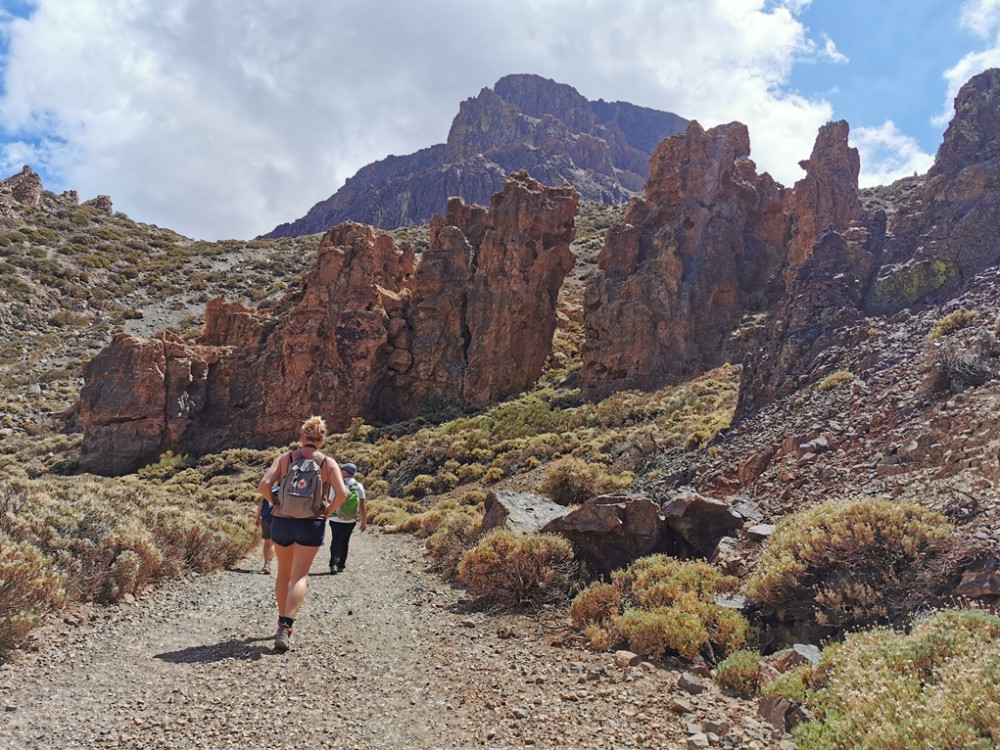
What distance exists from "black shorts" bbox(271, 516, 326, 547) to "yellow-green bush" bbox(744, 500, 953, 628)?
4.52m

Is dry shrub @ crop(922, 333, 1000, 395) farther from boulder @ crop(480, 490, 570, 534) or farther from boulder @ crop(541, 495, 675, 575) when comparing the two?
boulder @ crop(480, 490, 570, 534)

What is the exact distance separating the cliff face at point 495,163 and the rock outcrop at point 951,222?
104 m

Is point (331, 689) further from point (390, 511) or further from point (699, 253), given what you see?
point (699, 253)

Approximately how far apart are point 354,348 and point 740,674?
3399 centimetres

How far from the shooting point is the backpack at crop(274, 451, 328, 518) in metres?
5.93

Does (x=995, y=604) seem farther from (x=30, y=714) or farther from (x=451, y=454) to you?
(x=451, y=454)

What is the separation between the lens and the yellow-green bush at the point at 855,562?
5.42 m

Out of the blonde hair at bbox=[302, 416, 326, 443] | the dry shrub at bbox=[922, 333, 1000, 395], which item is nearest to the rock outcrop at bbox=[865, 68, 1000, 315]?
the dry shrub at bbox=[922, 333, 1000, 395]

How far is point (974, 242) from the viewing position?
56.5 feet

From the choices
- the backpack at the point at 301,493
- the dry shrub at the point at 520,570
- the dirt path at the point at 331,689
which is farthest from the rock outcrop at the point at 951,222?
the backpack at the point at 301,493

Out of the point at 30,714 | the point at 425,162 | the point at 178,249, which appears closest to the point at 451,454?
the point at 30,714

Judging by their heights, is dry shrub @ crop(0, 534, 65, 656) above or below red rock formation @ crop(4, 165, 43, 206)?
below

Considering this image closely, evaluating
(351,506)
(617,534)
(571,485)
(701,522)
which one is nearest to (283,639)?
(351,506)

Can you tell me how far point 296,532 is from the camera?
598cm
